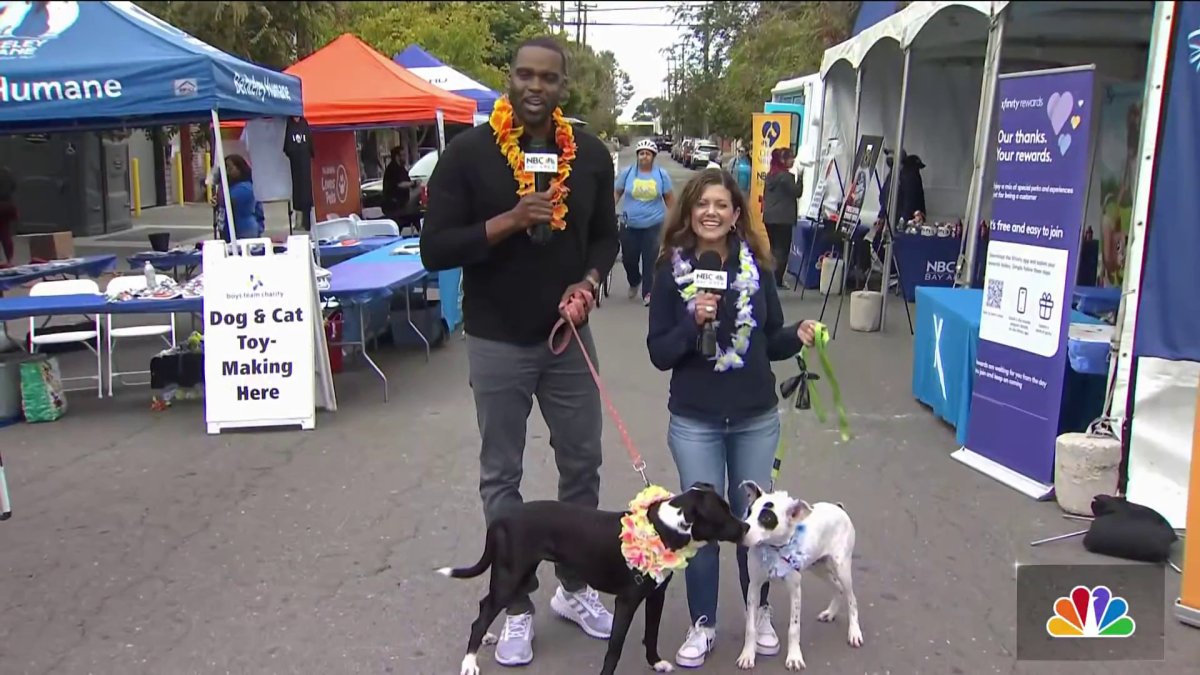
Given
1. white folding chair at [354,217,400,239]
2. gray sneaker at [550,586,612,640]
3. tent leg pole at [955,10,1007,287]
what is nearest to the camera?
gray sneaker at [550,586,612,640]

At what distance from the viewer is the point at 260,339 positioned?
21.9ft

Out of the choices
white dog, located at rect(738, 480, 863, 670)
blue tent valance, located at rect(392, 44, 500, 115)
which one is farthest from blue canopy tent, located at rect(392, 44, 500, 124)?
white dog, located at rect(738, 480, 863, 670)

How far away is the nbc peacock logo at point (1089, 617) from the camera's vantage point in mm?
3623

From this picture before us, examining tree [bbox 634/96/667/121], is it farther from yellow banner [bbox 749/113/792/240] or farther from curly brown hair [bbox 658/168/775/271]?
Result: curly brown hair [bbox 658/168/775/271]

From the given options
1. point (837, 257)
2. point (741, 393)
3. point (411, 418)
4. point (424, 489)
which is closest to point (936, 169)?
point (837, 257)

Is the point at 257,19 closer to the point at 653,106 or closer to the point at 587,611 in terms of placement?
the point at 587,611

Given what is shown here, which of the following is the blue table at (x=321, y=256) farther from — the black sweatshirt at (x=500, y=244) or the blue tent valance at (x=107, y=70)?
the black sweatshirt at (x=500, y=244)

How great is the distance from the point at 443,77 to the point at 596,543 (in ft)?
51.6

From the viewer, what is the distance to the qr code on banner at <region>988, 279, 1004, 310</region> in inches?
222

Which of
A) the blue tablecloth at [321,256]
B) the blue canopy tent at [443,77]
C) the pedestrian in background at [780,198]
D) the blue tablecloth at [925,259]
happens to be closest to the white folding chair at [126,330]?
the blue tablecloth at [321,256]

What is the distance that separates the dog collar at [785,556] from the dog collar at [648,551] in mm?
360

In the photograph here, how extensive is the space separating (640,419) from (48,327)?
19.7ft

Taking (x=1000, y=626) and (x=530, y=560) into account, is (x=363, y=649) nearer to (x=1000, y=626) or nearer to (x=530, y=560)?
(x=530, y=560)

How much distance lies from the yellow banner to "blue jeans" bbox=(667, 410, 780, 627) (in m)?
11.6
